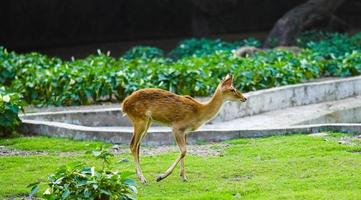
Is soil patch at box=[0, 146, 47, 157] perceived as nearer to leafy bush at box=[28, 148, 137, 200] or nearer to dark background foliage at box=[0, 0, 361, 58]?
leafy bush at box=[28, 148, 137, 200]

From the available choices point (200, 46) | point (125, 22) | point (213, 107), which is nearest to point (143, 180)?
point (213, 107)

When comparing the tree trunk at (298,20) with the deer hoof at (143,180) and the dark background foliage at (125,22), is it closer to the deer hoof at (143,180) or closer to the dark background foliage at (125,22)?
the dark background foliage at (125,22)

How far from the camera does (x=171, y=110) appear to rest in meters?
10.3

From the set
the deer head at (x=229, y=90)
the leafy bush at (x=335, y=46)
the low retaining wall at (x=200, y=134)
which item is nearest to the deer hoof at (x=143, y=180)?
the deer head at (x=229, y=90)

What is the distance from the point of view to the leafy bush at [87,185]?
8.08 metres

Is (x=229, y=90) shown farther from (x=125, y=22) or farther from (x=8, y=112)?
(x=125, y=22)

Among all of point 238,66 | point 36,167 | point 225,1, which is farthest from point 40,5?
point 36,167

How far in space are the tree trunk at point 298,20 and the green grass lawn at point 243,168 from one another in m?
11.5

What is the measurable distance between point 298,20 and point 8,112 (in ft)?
40.7

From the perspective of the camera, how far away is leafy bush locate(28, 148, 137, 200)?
8078mm

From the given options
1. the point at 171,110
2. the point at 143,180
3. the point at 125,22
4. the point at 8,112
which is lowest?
the point at 143,180

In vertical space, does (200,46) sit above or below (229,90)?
above

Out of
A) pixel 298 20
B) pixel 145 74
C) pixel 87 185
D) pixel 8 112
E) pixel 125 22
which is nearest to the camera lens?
pixel 87 185

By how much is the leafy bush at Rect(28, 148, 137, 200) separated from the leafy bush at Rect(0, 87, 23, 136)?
4.95 meters
